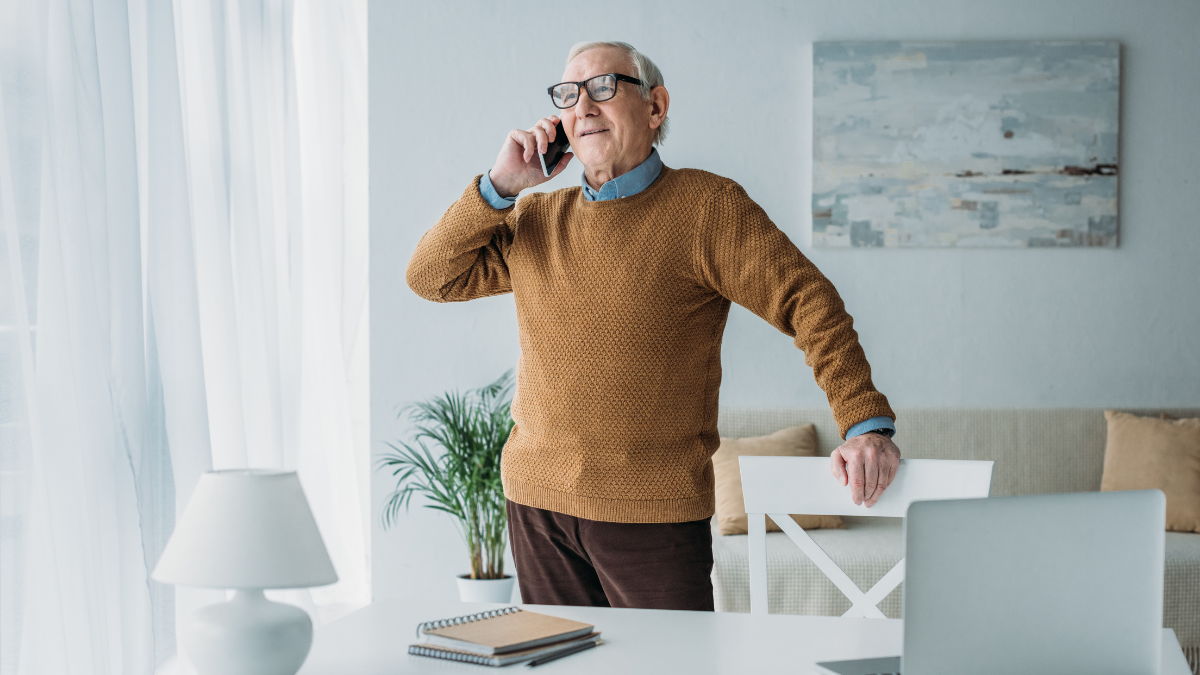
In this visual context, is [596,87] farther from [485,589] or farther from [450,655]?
[485,589]

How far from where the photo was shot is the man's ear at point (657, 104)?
1.56 metres

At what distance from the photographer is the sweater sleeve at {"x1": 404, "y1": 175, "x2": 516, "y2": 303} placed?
150 cm

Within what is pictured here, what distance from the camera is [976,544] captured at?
0.79m

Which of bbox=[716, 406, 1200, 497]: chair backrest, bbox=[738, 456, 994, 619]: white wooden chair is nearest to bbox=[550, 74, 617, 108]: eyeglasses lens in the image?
bbox=[738, 456, 994, 619]: white wooden chair

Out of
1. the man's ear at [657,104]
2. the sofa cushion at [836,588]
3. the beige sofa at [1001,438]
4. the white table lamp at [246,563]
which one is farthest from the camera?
the beige sofa at [1001,438]

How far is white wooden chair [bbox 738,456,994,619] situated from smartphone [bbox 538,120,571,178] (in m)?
0.56

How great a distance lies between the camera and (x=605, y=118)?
4.93 ft

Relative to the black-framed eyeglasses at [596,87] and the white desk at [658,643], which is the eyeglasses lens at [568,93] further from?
the white desk at [658,643]

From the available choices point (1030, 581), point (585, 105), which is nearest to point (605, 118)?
point (585, 105)

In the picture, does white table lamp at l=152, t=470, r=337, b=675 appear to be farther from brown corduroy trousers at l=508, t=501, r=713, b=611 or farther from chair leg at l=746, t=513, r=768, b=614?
chair leg at l=746, t=513, r=768, b=614

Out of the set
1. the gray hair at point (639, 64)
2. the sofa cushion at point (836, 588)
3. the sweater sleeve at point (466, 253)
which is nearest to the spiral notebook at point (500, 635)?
the sweater sleeve at point (466, 253)

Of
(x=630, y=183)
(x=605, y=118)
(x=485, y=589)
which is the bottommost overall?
(x=485, y=589)

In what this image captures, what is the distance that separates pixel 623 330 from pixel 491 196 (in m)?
0.30

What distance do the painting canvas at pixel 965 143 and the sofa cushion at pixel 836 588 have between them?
113 cm
